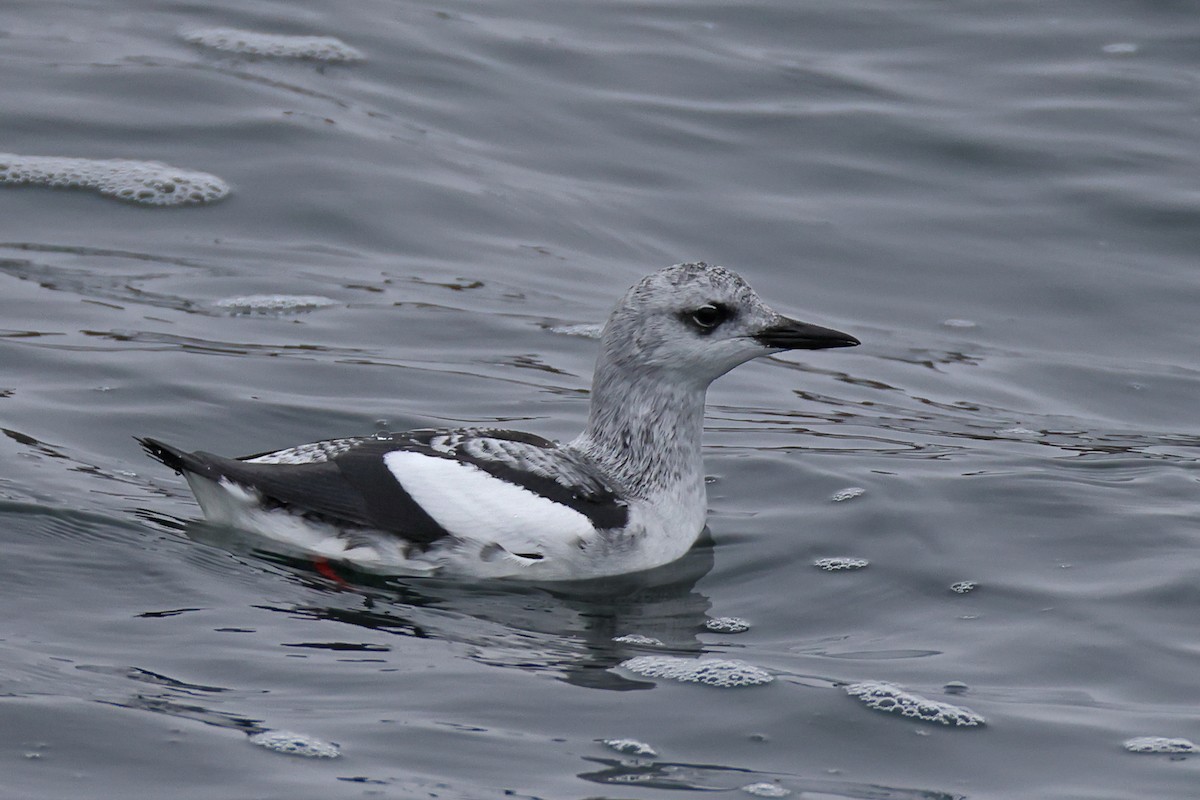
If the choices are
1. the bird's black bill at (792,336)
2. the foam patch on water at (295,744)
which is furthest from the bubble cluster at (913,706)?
the bird's black bill at (792,336)

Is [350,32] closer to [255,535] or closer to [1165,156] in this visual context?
[1165,156]

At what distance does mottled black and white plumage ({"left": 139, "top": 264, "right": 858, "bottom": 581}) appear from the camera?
6297 mm

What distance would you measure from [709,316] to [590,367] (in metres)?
2.35

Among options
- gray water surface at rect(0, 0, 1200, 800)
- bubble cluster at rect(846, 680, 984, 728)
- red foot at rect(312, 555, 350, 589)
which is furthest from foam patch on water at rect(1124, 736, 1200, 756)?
red foot at rect(312, 555, 350, 589)

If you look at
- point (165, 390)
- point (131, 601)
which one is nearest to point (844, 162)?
point (165, 390)

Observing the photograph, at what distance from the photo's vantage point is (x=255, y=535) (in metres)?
6.53

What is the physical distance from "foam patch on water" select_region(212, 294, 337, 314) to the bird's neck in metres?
2.82

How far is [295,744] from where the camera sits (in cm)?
478

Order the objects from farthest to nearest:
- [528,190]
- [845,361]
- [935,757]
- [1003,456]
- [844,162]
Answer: [844,162], [528,190], [845,361], [1003,456], [935,757]

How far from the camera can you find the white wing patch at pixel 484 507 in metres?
6.27

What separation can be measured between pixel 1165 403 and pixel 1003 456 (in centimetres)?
143

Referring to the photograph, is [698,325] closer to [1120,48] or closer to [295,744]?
[295,744]

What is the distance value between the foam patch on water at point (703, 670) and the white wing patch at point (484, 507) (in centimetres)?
80

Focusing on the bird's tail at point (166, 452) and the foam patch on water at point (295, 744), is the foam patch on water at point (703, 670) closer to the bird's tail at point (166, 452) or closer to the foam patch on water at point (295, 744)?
the foam patch on water at point (295, 744)
